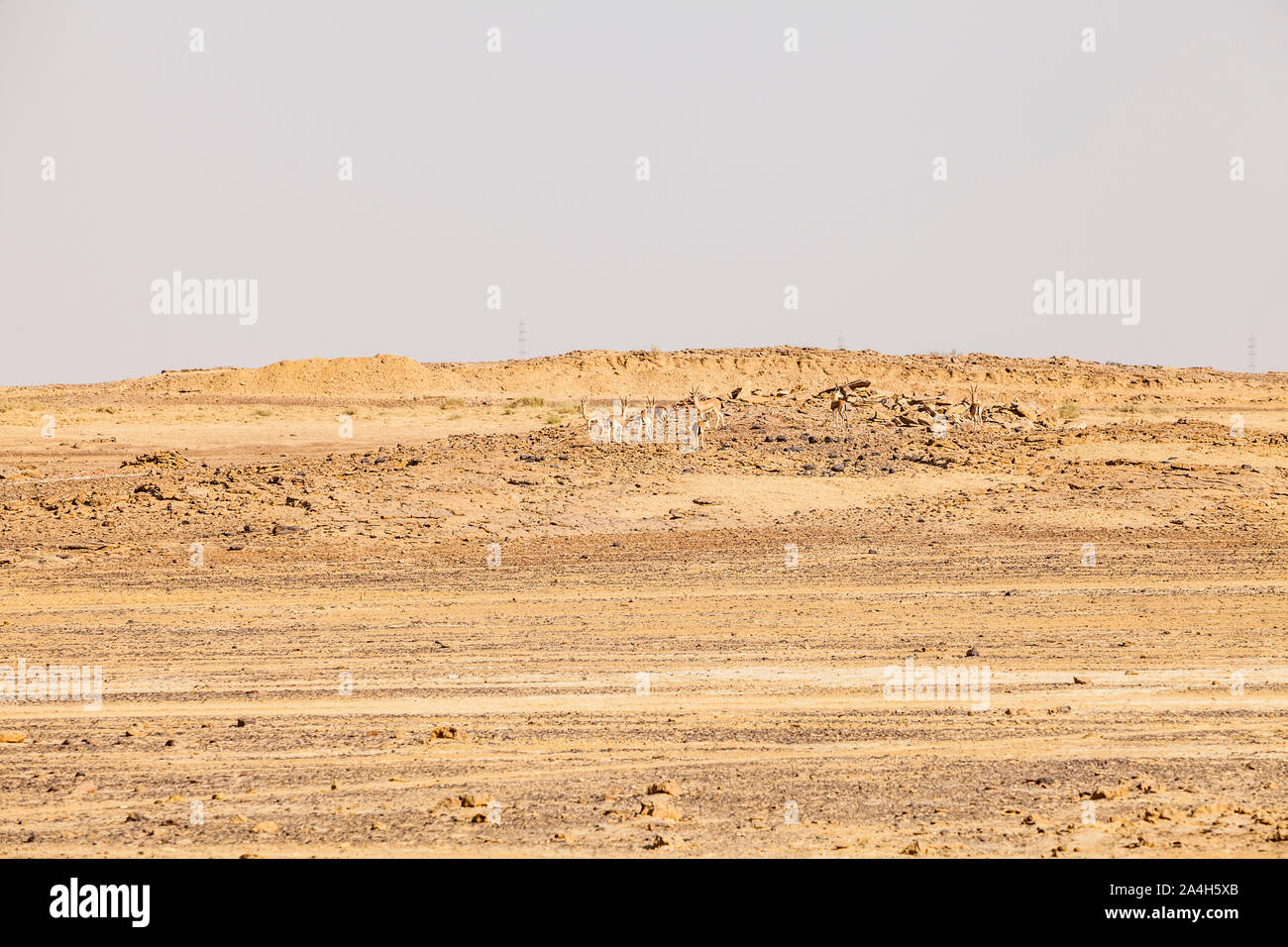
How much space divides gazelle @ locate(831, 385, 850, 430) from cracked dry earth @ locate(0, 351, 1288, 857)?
0.62 meters

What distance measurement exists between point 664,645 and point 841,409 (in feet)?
59.0

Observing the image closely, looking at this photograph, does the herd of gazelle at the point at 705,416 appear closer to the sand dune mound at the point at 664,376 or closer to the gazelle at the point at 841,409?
the gazelle at the point at 841,409

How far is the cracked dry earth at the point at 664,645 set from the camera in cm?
718

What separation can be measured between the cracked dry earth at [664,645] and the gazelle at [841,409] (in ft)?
2.04

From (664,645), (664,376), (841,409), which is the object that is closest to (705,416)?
(841,409)

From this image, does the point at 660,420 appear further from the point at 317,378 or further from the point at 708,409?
the point at 317,378

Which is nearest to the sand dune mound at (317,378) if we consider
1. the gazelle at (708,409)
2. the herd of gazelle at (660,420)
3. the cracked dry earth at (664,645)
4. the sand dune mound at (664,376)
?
the sand dune mound at (664,376)

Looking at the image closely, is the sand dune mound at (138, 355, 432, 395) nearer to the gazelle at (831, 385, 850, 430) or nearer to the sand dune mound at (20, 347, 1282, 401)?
the sand dune mound at (20, 347, 1282, 401)

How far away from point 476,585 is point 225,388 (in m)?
49.5

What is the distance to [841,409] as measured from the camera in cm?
2956

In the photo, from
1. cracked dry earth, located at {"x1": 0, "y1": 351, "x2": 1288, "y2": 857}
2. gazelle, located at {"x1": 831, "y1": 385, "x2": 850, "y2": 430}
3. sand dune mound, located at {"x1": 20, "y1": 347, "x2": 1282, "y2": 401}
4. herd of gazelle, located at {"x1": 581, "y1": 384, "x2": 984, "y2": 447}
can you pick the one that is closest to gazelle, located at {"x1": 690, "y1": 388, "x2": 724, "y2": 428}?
herd of gazelle, located at {"x1": 581, "y1": 384, "x2": 984, "y2": 447}
